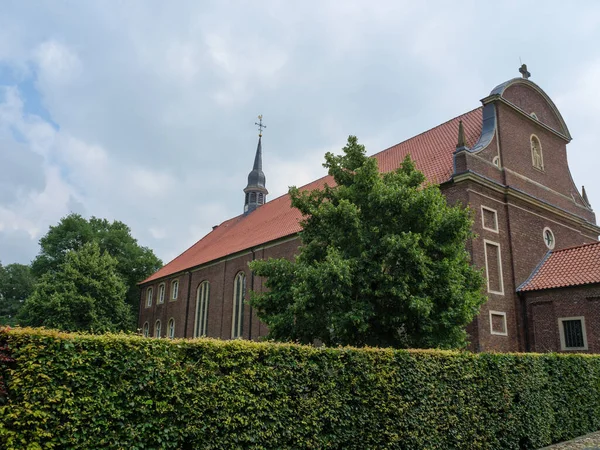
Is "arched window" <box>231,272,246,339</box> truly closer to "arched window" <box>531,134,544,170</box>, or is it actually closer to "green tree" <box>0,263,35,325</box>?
"arched window" <box>531,134,544,170</box>

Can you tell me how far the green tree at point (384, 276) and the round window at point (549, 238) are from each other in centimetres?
987

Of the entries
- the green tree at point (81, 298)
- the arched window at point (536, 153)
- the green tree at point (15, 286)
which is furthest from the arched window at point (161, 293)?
the green tree at point (15, 286)

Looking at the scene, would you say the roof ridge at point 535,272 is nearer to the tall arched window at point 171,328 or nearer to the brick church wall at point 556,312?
the brick church wall at point 556,312

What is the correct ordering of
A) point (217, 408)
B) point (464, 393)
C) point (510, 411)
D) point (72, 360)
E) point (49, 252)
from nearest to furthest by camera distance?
point (72, 360), point (217, 408), point (464, 393), point (510, 411), point (49, 252)

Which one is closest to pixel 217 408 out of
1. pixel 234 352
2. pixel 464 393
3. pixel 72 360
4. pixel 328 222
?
pixel 234 352

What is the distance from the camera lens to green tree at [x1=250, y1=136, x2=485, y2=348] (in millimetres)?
12227

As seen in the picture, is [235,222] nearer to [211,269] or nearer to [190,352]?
[211,269]

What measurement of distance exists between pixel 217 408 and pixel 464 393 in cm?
541

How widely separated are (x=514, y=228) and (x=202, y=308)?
20507 mm

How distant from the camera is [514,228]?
20297 millimetres

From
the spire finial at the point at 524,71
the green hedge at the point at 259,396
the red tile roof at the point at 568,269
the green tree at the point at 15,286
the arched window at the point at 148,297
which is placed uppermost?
the spire finial at the point at 524,71

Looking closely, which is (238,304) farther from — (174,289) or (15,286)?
(15,286)

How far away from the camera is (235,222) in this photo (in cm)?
4012

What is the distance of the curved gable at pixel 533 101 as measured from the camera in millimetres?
22203
